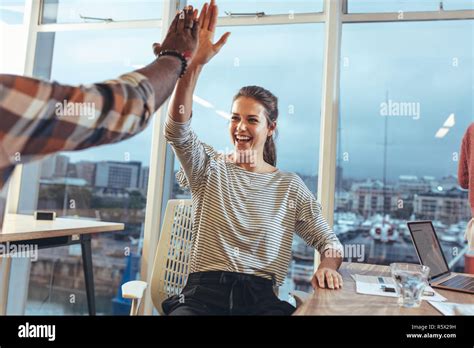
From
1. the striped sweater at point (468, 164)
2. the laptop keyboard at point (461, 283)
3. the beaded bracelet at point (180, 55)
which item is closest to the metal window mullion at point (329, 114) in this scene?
the striped sweater at point (468, 164)

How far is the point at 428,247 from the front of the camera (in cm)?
129

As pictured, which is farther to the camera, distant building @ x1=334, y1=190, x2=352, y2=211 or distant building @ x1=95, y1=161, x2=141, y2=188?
distant building @ x1=95, y1=161, x2=141, y2=188

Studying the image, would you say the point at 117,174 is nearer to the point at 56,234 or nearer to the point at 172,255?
the point at 56,234

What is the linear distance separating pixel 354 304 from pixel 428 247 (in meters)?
0.52

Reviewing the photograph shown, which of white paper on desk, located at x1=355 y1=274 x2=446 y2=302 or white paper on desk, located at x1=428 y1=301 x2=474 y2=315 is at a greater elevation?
white paper on desk, located at x1=355 y1=274 x2=446 y2=302

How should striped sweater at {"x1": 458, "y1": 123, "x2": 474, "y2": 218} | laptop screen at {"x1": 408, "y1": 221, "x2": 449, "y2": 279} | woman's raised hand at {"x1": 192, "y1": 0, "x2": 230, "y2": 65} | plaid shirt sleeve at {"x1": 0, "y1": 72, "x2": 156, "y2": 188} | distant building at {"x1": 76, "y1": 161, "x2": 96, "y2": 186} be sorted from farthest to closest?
distant building at {"x1": 76, "y1": 161, "x2": 96, "y2": 186} → striped sweater at {"x1": 458, "y1": 123, "x2": 474, "y2": 218} → laptop screen at {"x1": 408, "y1": 221, "x2": 449, "y2": 279} → woman's raised hand at {"x1": 192, "y1": 0, "x2": 230, "y2": 65} → plaid shirt sleeve at {"x1": 0, "y1": 72, "x2": 156, "y2": 188}

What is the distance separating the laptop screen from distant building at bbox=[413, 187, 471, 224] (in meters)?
0.81

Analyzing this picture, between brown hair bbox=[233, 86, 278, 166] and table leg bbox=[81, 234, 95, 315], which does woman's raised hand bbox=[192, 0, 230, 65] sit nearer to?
brown hair bbox=[233, 86, 278, 166]

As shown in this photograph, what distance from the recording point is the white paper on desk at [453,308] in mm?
877

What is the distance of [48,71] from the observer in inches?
107

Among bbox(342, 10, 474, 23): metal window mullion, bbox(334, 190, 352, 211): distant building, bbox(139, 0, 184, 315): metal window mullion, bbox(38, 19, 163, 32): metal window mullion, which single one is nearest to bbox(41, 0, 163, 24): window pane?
bbox(38, 19, 163, 32): metal window mullion

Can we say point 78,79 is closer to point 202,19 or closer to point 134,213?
point 134,213

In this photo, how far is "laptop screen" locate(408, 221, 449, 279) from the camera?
4.05ft
